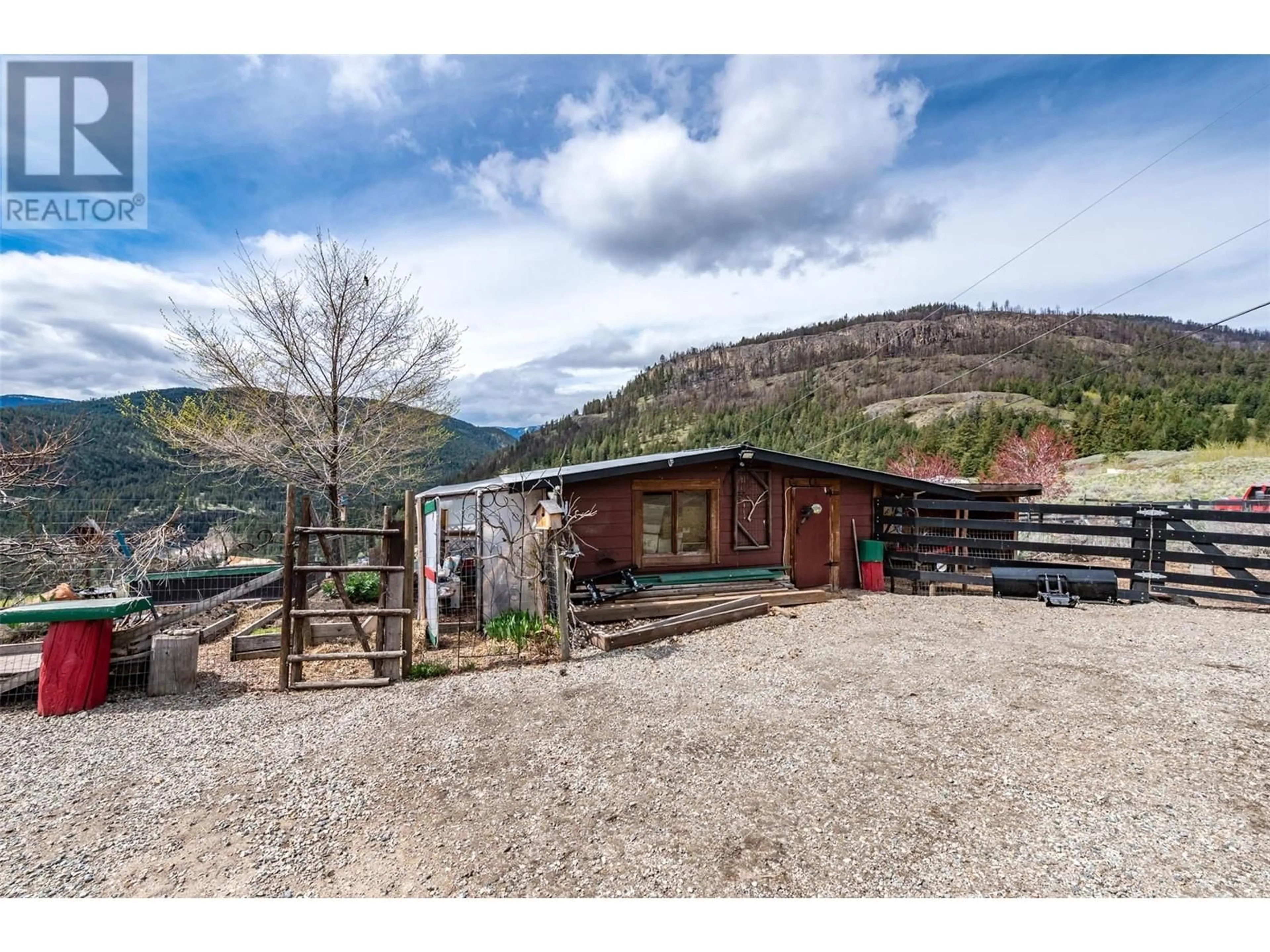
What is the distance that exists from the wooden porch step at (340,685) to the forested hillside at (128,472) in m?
5.13

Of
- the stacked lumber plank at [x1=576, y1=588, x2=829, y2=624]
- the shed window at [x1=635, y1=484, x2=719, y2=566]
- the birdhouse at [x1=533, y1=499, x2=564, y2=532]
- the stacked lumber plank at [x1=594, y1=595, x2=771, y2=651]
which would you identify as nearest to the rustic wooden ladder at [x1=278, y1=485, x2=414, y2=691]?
the birdhouse at [x1=533, y1=499, x2=564, y2=532]

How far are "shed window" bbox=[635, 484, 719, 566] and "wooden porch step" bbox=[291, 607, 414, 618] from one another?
421 cm

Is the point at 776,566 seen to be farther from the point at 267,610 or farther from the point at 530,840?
the point at 267,610

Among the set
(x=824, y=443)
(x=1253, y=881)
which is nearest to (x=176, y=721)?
(x=1253, y=881)

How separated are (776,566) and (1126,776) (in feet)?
21.9

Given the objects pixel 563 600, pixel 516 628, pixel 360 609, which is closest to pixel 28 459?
pixel 360 609

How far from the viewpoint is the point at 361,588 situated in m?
10.6

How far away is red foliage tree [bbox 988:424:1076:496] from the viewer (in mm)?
22891

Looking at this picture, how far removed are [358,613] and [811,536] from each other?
8269 mm

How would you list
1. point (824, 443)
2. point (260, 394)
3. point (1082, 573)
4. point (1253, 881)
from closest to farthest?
point (1253, 881) → point (1082, 573) → point (260, 394) → point (824, 443)

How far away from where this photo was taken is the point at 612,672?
6.21m

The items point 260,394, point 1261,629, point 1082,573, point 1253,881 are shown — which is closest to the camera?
point 1253,881

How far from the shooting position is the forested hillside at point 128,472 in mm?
A: 8508

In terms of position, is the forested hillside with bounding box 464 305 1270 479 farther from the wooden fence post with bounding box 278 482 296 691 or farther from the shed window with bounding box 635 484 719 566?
the wooden fence post with bounding box 278 482 296 691
